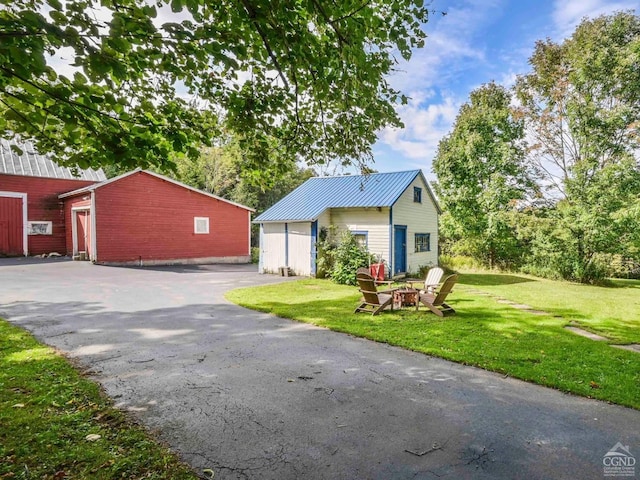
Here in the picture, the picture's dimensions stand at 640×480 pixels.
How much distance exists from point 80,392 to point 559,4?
1023cm

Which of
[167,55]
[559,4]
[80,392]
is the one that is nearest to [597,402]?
[80,392]

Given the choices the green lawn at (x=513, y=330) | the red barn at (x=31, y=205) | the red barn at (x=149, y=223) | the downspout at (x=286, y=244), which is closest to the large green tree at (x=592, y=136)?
the green lawn at (x=513, y=330)

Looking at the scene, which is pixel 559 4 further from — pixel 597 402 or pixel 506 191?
pixel 506 191

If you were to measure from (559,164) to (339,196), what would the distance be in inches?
468

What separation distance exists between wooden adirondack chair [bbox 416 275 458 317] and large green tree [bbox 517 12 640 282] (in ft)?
37.9

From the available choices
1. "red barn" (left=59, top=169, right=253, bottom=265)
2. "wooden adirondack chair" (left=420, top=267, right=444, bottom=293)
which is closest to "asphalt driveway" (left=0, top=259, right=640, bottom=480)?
"wooden adirondack chair" (left=420, top=267, right=444, bottom=293)

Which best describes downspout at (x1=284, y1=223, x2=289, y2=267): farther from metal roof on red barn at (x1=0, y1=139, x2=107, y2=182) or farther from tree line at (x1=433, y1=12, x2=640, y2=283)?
metal roof on red barn at (x1=0, y1=139, x2=107, y2=182)

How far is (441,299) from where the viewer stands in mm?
8281

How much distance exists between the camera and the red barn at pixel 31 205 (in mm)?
18766

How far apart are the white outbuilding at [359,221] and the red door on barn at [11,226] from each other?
519 inches

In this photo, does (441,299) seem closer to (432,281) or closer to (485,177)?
(432,281)

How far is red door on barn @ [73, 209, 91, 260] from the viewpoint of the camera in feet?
59.8

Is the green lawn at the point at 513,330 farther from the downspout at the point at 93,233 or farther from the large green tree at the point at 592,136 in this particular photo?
the downspout at the point at 93,233

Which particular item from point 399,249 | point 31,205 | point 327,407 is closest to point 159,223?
point 31,205
